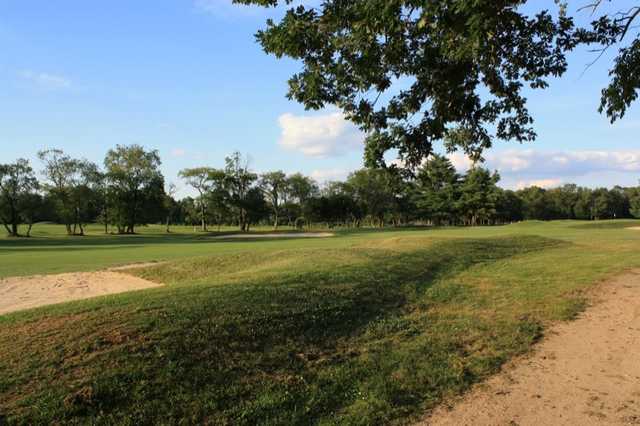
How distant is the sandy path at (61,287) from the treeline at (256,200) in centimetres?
3471

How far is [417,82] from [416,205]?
97.2 metres

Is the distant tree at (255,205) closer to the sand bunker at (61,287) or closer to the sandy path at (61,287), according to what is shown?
the sandy path at (61,287)

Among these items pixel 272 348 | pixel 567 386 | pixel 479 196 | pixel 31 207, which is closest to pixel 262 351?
pixel 272 348

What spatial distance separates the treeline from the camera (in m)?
66.2

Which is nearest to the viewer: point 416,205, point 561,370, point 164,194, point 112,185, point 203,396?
point 203,396

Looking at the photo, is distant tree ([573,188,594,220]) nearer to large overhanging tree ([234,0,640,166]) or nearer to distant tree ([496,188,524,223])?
distant tree ([496,188,524,223])

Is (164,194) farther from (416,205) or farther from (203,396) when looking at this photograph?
(203,396)

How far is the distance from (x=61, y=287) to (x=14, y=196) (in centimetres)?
5745

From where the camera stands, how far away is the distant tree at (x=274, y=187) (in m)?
91.2

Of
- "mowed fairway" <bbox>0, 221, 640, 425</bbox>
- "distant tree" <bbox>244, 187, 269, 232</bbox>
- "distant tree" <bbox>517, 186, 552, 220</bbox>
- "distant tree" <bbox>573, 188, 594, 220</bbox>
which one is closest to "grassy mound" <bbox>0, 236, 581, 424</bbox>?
"mowed fairway" <bbox>0, 221, 640, 425</bbox>

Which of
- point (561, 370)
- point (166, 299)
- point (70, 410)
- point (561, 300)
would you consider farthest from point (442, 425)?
point (561, 300)

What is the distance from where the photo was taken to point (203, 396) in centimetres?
510

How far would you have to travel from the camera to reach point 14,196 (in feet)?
201

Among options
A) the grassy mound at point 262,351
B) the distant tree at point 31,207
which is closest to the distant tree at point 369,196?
the distant tree at point 31,207
